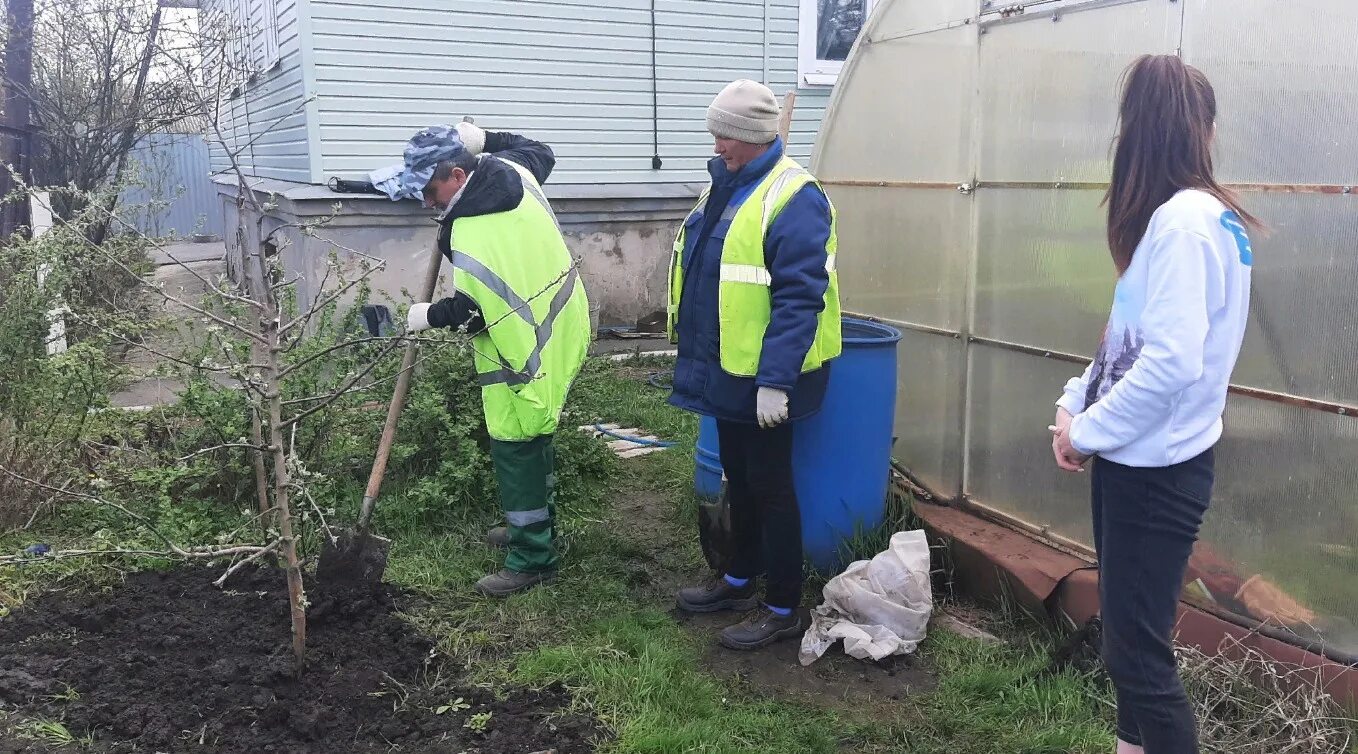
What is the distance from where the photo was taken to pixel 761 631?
348 cm

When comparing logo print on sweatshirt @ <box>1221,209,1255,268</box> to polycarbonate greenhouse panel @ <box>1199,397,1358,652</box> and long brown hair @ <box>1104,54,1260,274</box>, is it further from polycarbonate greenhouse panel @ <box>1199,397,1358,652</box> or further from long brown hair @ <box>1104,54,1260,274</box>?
polycarbonate greenhouse panel @ <box>1199,397,1358,652</box>

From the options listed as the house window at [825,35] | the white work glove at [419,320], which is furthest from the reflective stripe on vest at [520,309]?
the house window at [825,35]

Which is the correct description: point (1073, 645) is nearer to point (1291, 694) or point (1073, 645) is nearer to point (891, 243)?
point (1291, 694)

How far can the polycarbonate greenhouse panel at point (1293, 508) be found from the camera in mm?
2848

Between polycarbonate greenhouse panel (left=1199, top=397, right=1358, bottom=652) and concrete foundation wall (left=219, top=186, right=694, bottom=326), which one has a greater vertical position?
concrete foundation wall (left=219, top=186, right=694, bottom=326)

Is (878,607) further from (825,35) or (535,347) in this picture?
(825,35)

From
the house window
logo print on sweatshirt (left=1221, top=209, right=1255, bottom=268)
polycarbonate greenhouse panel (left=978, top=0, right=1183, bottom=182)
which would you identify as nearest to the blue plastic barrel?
polycarbonate greenhouse panel (left=978, top=0, right=1183, bottom=182)

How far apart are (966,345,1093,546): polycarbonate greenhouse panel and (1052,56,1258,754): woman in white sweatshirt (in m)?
1.50

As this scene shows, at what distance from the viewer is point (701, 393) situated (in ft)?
Answer: 11.3

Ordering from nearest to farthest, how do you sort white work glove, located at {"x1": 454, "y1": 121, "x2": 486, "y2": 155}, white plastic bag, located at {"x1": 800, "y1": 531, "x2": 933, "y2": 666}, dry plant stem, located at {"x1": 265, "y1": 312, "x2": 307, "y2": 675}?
dry plant stem, located at {"x1": 265, "y1": 312, "x2": 307, "y2": 675} → white plastic bag, located at {"x1": 800, "y1": 531, "x2": 933, "y2": 666} → white work glove, located at {"x1": 454, "y1": 121, "x2": 486, "y2": 155}

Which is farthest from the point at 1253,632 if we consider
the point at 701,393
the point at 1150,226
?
the point at 701,393

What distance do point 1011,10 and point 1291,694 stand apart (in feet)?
8.56

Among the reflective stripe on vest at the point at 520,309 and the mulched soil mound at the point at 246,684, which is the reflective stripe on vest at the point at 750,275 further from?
the mulched soil mound at the point at 246,684

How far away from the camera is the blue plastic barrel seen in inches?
151
